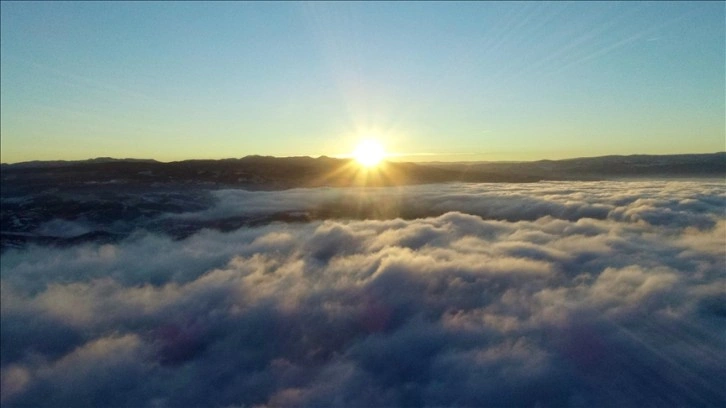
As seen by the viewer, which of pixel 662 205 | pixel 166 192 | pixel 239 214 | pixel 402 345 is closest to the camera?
pixel 402 345

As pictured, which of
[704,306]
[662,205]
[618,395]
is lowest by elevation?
[618,395]

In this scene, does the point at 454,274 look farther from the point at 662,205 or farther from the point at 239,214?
the point at 239,214

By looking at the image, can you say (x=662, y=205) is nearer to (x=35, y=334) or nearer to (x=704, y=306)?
(x=704, y=306)

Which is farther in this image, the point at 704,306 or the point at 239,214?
the point at 239,214

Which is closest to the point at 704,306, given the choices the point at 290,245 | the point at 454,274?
the point at 454,274

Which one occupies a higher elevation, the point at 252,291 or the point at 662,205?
the point at 662,205

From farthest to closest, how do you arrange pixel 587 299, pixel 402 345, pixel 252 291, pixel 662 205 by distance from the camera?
pixel 662 205 → pixel 252 291 → pixel 587 299 → pixel 402 345

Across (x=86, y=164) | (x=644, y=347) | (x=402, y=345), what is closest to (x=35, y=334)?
(x=402, y=345)

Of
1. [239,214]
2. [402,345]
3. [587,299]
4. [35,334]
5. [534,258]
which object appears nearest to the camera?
[35,334]

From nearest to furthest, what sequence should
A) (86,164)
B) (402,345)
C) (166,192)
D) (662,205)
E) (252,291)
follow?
(402,345) → (252,291) → (662,205) → (166,192) → (86,164)
